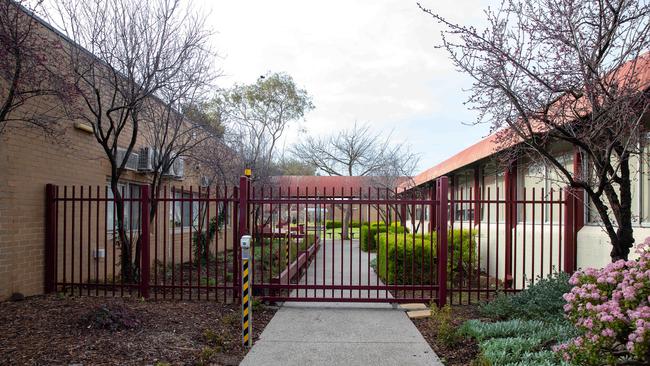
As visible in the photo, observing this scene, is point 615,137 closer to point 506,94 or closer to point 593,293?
point 506,94

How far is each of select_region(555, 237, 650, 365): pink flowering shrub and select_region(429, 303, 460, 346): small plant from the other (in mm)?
2039

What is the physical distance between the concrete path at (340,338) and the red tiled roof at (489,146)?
9.34 ft

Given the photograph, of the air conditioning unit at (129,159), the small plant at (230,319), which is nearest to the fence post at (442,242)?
the small plant at (230,319)

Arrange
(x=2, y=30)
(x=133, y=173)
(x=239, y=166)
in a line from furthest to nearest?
(x=239, y=166)
(x=133, y=173)
(x=2, y=30)

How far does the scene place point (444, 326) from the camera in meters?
6.32

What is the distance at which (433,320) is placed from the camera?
7.20 m

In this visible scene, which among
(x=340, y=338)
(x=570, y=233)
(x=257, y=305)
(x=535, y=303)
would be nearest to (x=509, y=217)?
(x=570, y=233)

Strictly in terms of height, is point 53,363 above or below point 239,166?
below

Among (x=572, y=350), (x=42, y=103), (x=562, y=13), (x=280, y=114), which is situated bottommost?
(x=572, y=350)

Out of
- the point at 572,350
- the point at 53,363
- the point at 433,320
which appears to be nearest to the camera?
the point at 572,350

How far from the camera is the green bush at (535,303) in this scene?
6535mm

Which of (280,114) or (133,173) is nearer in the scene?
(133,173)

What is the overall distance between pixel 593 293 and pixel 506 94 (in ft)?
9.00

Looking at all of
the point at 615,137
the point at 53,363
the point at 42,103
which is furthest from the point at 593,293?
the point at 42,103
